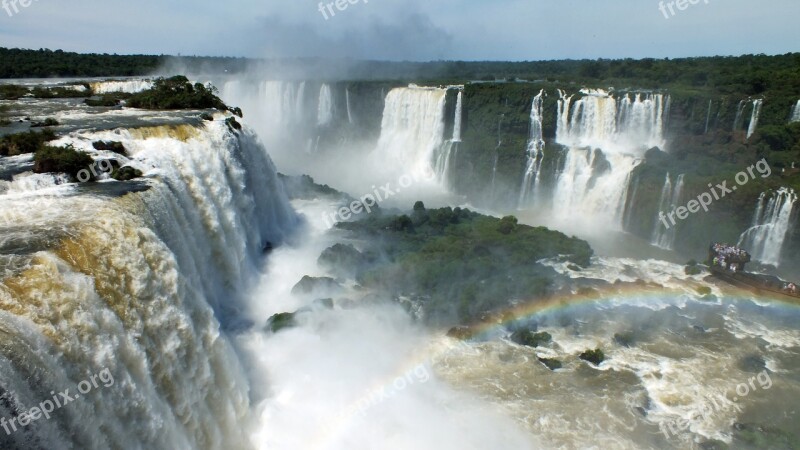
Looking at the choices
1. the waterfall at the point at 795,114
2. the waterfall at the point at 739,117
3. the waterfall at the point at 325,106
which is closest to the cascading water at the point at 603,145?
the waterfall at the point at 739,117

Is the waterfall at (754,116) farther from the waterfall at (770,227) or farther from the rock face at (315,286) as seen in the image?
the rock face at (315,286)

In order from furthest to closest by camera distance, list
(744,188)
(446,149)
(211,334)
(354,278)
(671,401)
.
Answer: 1. (446,149)
2. (744,188)
3. (354,278)
4. (671,401)
5. (211,334)

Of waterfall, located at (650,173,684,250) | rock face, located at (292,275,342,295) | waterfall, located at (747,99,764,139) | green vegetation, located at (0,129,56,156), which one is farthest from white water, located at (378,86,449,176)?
green vegetation, located at (0,129,56,156)

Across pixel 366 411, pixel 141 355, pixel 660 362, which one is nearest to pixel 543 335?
pixel 660 362

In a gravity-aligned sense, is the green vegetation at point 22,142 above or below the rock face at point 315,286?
above

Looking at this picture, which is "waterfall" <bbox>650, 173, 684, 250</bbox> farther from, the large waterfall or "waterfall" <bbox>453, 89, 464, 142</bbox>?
the large waterfall

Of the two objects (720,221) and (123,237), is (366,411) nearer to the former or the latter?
(123,237)
